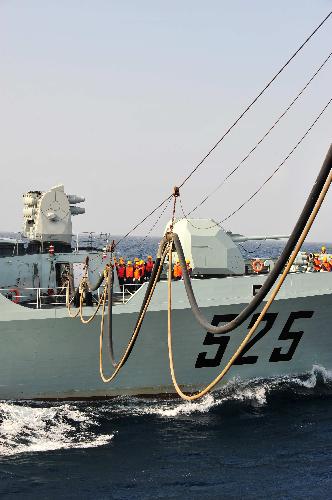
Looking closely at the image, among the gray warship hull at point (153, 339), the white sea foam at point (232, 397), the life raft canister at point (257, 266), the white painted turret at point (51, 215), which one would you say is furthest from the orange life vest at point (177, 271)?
the white painted turret at point (51, 215)

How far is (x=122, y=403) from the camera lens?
19.4 meters

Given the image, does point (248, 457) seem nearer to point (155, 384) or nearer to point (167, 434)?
point (167, 434)

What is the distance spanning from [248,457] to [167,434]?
8.53ft

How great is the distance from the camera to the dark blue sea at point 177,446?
13227mm

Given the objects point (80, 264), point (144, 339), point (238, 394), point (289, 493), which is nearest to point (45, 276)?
point (80, 264)

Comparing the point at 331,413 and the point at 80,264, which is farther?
the point at 80,264

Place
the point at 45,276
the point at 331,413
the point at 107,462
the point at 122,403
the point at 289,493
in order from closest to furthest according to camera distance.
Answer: the point at 289,493 → the point at 107,462 → the point at 331,413 → the point at 122,403 → the point at 45,276

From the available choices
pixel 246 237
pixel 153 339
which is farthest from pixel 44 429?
pixel 246 237

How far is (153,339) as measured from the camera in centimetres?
1923

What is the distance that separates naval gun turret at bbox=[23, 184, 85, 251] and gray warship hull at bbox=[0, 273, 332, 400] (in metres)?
5.89

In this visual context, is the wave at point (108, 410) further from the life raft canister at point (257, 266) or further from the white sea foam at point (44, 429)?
the life raft canister at point (257, 266)

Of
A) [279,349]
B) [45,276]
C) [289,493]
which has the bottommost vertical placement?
[289,493]

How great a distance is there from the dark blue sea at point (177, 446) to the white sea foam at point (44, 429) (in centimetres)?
3

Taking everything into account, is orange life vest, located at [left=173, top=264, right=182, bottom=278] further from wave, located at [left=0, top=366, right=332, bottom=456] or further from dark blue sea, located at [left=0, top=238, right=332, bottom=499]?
dark blue sea, located at [left=0, top=238, right=332, bottom=499]
